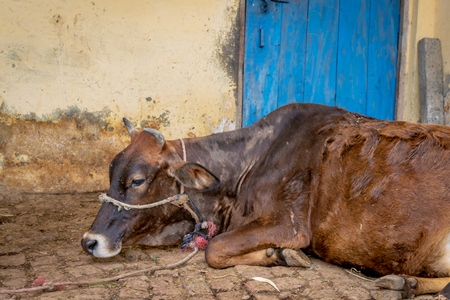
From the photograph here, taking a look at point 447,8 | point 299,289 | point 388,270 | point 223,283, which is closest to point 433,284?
point 388,270

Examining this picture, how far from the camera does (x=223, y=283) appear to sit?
3.62 meters

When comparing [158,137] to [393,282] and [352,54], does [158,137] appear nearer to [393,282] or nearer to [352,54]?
[393,282]

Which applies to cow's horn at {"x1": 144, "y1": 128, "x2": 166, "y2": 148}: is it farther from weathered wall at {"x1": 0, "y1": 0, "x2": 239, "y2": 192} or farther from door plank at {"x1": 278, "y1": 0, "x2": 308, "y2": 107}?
door plank at {"x1": 278, "y1": 0, "x2": 308, "y2": 107}

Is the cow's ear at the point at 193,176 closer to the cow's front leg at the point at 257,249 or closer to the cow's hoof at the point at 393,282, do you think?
the cow's front leg at the point at 257,249

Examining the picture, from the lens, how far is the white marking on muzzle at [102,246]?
3.82m

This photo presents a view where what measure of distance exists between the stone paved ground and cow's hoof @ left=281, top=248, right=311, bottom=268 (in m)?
0.04

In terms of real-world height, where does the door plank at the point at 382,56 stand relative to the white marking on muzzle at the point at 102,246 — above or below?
above

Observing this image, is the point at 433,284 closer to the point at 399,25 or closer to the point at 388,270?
the point at 388,270

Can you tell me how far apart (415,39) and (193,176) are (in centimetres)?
453

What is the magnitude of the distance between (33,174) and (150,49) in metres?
1.95

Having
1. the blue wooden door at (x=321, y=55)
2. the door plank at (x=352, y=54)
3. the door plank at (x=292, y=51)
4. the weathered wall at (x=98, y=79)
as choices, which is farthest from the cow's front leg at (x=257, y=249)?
the door plank at (x=352, y=54)

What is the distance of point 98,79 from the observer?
20.5 feet

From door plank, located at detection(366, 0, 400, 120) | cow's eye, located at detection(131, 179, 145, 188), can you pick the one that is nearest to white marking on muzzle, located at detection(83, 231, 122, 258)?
cow's eye, located at detection(131, 179, 145, 188)

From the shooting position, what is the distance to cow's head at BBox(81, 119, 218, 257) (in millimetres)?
3922
